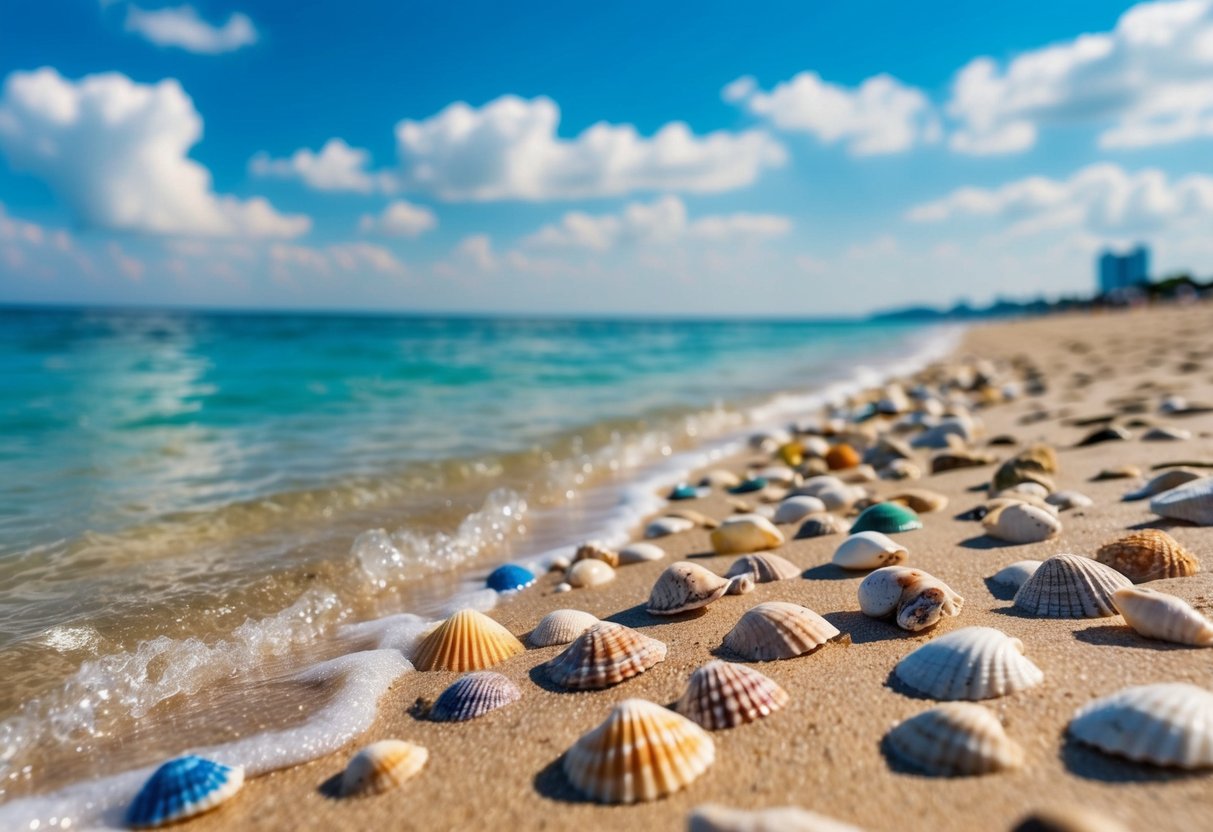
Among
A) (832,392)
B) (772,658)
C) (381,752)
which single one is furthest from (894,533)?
(832,392)

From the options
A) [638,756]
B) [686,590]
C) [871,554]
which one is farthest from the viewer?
[871,554]

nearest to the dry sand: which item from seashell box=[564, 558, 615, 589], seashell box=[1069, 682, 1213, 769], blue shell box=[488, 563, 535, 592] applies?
seashell box=[1069, 682, 1213, 769]

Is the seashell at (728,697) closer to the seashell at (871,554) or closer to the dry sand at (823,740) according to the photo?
the dry sand at (823,740)

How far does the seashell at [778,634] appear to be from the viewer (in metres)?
2.68

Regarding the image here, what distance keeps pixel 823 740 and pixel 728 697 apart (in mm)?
313

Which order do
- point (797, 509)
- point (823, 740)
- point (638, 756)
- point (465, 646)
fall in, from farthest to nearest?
point (797, 509) → point (465, 646) → point (823, 740) → point (638, 756)

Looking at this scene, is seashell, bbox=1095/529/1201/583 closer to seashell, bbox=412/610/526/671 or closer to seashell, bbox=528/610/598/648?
seashell, bbox=528/610/598/648

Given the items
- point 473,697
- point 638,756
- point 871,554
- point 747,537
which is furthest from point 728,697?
point 747,537

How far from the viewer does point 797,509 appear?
4.99 meters

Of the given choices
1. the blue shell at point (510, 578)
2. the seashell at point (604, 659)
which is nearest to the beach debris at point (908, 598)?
the seashell at point (604, 659)

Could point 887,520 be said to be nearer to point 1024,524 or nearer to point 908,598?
point 1024,524

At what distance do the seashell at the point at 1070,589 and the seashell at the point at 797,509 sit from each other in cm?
203

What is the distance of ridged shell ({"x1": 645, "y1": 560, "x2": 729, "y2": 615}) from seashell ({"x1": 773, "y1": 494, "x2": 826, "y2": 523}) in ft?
5.62

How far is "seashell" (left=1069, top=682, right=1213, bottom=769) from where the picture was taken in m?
1.72
